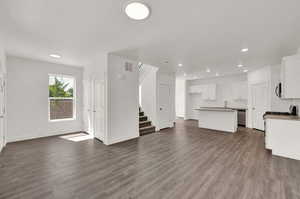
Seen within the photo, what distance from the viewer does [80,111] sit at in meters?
5.65

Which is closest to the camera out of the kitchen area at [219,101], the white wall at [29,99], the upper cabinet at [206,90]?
the white wall at [29,99]

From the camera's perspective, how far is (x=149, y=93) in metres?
6.14

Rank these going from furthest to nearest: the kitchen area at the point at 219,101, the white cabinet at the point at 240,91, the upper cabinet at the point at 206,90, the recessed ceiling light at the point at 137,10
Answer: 1. the upper cabinet at the point at 206,90
2. the white cabinet at the point at 240,91
3. the kitchen area at the point at 219,101
4. the recessed ceiling light at the point at 137,10

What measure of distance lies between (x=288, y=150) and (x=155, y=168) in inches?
123

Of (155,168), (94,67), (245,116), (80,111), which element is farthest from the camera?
(245,116)

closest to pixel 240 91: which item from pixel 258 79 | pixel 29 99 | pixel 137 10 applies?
pixel 258 79

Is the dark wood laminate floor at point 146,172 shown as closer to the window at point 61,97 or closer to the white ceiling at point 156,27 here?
the window at point 61,97

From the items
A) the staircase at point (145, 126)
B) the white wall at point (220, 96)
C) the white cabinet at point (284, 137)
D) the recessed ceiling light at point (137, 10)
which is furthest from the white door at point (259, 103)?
the recessed ceiling light at point (137, 10)

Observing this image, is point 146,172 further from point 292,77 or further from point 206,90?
point 206,90

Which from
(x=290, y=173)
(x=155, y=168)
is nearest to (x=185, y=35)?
(x=155, y=168)

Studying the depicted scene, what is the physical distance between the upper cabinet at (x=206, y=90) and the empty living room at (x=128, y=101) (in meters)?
2.26

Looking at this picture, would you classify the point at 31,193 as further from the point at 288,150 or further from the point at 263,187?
the point at 288,150

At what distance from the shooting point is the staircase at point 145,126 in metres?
5.44

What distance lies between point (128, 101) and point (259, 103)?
554 cm
